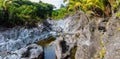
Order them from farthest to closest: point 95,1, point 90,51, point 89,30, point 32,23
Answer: point 32,23, point 95,1, point 89,30, point 90,51

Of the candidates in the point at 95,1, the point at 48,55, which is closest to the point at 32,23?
the point at 95,1

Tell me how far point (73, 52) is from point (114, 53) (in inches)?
333

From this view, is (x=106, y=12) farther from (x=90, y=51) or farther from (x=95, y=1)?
(x=90, y=51)

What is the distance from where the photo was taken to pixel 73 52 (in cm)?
1898

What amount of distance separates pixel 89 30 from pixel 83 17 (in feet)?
36.4

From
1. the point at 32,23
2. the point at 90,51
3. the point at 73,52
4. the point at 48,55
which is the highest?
the point at 90,51

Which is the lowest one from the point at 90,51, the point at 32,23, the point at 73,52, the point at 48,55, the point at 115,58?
the point at 32,23

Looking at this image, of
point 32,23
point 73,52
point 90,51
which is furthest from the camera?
point 32,23

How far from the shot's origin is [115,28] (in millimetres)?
13039

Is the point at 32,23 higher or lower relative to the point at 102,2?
lower

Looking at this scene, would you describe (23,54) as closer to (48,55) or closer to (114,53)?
(48,55)

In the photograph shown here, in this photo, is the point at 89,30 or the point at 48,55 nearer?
the point at 89,30

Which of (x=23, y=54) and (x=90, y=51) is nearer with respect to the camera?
(x=90, y=51)

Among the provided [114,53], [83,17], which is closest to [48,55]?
[83,17]
